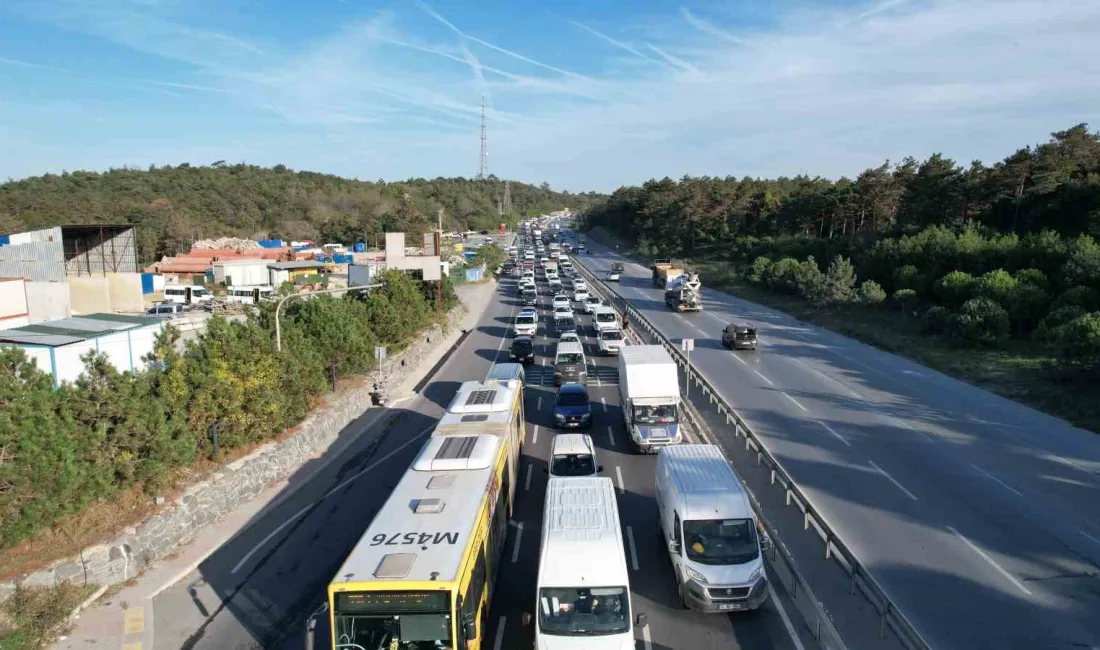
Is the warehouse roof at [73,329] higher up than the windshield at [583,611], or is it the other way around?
the warehouse roof at [73,329]

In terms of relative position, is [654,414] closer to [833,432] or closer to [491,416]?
[491,416]

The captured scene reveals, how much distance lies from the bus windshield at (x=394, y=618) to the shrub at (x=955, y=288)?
132ft

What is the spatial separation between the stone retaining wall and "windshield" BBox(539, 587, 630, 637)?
28.1 feet

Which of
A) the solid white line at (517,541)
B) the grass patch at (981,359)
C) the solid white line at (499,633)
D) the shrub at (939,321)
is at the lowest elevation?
the solid white line at (517,541)

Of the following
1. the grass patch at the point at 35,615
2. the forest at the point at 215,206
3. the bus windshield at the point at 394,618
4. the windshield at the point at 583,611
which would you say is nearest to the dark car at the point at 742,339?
the windshield at the point at 583,611

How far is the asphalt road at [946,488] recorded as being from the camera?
11.4 meters

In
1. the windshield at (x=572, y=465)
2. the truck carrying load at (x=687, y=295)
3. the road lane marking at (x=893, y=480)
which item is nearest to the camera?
the windshield at (x=572, y=465)

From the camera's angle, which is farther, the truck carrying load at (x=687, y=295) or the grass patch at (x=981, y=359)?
the truck carrying load at (x=687, y=295)

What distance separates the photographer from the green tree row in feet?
39.4

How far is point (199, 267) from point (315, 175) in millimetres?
123813

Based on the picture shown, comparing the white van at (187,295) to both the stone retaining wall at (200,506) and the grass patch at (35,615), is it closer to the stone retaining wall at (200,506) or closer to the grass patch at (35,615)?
the stone retaining wall at (200,506)

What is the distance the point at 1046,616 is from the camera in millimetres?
11102

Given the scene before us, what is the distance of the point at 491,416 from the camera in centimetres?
1616

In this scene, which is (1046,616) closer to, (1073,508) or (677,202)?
(1073,508)
